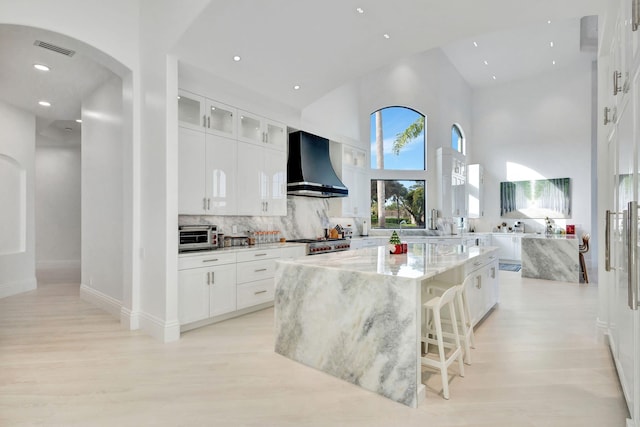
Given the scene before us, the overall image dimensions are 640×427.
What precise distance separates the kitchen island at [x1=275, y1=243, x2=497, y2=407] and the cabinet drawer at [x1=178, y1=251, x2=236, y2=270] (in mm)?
1272

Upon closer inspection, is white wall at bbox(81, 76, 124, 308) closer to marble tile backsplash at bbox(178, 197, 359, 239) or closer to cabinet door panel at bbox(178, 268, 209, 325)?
marble tile backsplash at bbox(178, 197, 359, 239)

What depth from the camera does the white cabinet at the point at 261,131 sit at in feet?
16.3

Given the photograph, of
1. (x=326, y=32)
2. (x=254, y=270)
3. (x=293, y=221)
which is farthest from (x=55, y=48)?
(x=293, y=221)

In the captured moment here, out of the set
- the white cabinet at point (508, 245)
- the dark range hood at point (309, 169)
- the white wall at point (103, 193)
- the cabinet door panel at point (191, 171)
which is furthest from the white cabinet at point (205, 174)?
the white cabinet at point (508, 245)

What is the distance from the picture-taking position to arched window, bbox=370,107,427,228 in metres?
8.48

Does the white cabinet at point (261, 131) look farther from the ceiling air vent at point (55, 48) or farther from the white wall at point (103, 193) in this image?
the ceiling air vent at point (55, 48)

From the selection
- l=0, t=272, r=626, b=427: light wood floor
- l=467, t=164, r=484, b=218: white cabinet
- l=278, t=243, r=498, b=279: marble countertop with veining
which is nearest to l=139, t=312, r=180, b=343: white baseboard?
l=0, t=272, r=626, b=427: light wood floor

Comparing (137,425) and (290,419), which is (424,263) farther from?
(137,425)

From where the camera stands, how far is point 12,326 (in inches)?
162

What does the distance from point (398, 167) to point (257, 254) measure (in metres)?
5.21

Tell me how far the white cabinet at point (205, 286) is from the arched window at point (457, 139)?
8.08 metres

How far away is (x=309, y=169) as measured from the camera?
5.89 m

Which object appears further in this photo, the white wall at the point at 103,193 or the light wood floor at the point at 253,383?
the white wall at the point at 103,193

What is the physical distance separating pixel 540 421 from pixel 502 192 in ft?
31.1
